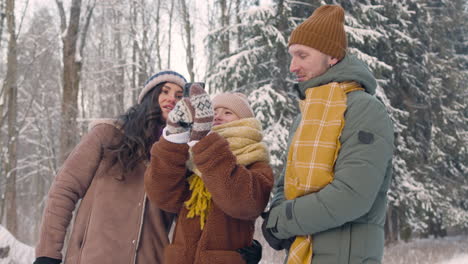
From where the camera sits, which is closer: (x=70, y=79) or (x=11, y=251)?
(x=11, y=251)

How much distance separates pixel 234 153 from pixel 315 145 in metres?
0.56

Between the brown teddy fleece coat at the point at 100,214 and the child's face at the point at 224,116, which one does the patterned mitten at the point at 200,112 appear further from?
the brown teddy fleece coat at the point at 100,214

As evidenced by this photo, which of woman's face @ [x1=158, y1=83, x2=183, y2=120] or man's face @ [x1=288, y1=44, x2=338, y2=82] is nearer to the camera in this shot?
man's face @ [x1=288, y1=44, x2=338, y2=82]

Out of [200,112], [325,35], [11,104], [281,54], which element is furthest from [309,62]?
[11,104]

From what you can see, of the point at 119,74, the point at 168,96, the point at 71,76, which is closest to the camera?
the point at 168,96

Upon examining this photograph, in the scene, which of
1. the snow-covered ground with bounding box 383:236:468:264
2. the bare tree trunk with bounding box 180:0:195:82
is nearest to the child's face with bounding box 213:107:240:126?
the snow-covered ground with bounding box 383:236:468:264

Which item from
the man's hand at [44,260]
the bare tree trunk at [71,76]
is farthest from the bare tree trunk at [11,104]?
the man's hand at [44,260]

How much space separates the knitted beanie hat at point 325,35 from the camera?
2.13 metres

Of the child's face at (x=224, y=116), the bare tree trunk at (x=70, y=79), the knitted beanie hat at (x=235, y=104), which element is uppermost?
the knitted beanie hat at (x=235, y=104)

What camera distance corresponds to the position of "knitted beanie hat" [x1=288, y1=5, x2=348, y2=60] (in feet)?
6.98

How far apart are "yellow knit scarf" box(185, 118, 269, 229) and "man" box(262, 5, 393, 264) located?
0.93 feet

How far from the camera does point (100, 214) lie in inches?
101

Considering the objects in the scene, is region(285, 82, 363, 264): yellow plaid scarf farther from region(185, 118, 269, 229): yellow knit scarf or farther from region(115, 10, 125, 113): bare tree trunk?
region(115, 10, 125, 113): bare tree trunk

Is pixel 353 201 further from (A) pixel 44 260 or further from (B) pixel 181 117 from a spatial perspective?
(A) pixel 44 260
